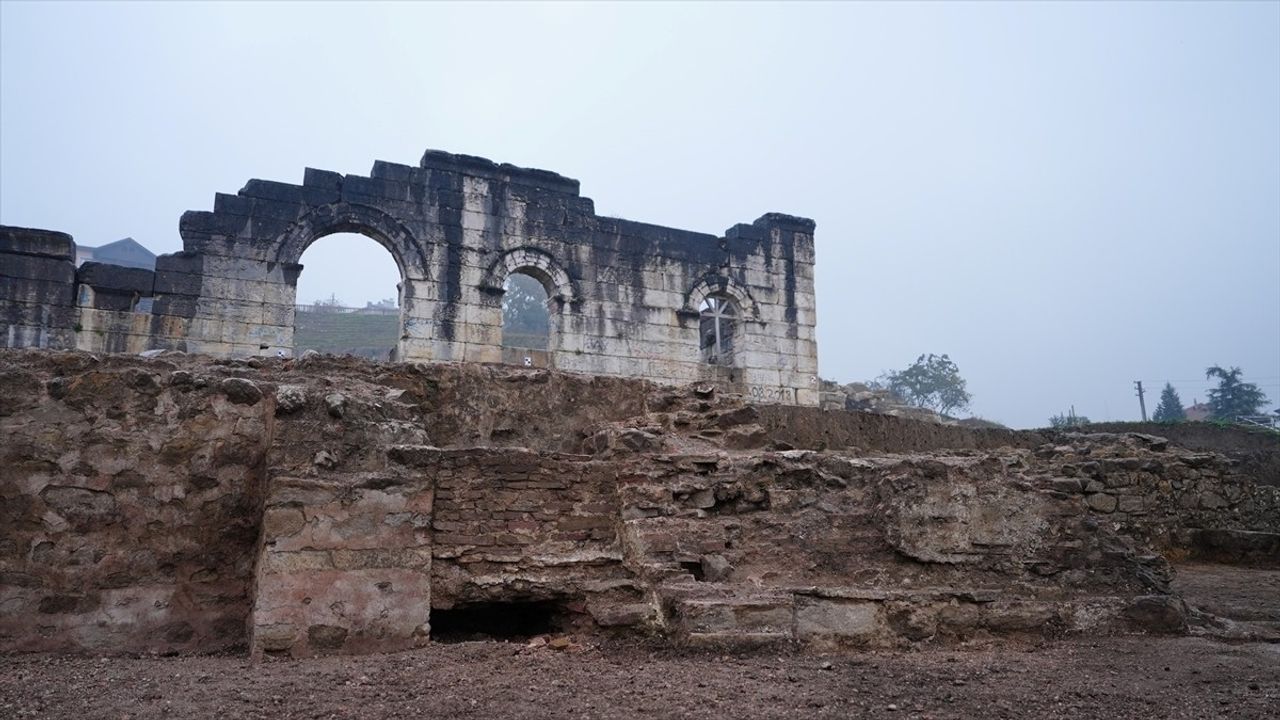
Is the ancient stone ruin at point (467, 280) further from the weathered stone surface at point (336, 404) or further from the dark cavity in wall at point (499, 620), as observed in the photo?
the dark cavity in wall at point (499, 620)

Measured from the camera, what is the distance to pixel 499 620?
215 inches

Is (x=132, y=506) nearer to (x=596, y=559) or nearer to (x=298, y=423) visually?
(x=298, y=423)

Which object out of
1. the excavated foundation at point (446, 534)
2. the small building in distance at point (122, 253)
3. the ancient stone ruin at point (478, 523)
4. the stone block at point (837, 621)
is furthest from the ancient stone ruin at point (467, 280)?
the small building in distance at point (122, 253)

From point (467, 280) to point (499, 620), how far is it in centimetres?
949

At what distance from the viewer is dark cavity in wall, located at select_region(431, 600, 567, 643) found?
5211 millimetres

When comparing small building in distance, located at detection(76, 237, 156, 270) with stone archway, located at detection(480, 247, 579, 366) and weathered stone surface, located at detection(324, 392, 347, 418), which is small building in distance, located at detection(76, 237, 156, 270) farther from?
weathered stone surface, located at detection(324, 392, 347, 418)

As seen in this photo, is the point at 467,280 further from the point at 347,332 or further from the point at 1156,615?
the point at 347,332

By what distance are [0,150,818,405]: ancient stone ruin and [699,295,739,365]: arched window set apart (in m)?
0.04

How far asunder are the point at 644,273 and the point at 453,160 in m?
3.76

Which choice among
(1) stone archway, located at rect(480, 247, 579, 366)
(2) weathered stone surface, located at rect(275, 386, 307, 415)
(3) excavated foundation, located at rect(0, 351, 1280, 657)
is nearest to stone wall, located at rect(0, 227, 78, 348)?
(1) stone archway, located at rect(480, 247, 579, 366)

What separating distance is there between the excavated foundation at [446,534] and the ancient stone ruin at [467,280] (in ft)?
23.0

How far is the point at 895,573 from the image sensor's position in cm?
564

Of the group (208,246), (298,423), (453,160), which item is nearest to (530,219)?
(453,160)

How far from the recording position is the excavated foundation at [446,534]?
4789 millimetres
